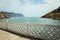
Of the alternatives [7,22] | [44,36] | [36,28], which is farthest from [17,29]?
[44,36]

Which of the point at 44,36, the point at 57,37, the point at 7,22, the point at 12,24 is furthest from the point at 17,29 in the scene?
the point at 57,37

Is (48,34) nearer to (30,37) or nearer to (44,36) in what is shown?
(44,36)

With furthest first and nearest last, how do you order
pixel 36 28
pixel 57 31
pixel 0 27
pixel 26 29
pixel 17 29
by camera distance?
pixel 0 27 < pixel 17 29 < pixel 26 29 < pixel 36 28 < pixel 57 31

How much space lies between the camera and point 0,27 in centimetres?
680

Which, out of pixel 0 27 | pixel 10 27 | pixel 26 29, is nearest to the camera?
pixel 26 29

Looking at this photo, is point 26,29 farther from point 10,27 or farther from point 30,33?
→ point 10,27

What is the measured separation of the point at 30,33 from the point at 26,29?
235mm

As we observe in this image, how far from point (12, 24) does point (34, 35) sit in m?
1.62

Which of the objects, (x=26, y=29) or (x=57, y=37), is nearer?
(x=57, y=37)

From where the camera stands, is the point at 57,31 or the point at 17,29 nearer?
the point at 57,31

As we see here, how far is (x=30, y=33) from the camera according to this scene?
4738mm

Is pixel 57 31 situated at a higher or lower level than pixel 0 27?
higher

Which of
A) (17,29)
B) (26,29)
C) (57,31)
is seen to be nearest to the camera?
(57,31)

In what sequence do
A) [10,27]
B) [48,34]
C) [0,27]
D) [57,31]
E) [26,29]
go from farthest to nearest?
1. [0,27]
2. [10,27]
3. [26,29]
4. [48,34]
5. [57,31]
